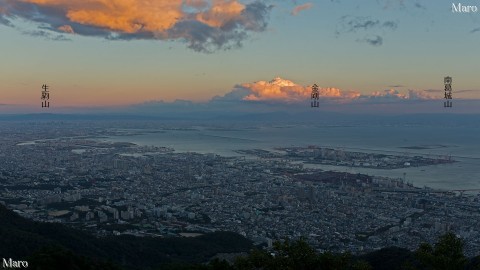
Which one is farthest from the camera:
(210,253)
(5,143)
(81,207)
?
(5,143)

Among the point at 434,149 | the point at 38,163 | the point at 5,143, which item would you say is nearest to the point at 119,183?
the point at 38,163

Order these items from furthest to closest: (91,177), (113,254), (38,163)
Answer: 1. (38,163)
2. (91,177)
3. (113,254)

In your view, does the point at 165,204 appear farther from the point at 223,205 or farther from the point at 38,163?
the point at 38,163

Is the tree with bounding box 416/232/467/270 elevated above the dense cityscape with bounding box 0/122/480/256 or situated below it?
above

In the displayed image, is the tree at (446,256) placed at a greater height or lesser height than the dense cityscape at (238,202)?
greater

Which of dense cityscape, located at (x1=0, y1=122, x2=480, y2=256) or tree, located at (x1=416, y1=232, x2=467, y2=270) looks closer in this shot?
tree, located at (x1=416, y1=232, x2=467, y2=270)

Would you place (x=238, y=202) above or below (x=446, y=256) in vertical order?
below

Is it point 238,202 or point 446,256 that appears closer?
point 446,256

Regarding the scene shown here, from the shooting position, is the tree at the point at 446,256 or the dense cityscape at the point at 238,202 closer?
the tree at the point at 446,256
